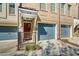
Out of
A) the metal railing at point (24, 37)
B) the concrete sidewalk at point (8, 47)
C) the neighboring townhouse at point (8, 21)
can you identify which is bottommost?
the concrete sidewalk at point (8, 47)

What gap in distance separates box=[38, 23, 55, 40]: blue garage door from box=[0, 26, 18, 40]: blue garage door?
0.30 m

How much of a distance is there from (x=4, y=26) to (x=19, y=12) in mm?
247

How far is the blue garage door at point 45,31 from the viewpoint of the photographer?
2.05 m

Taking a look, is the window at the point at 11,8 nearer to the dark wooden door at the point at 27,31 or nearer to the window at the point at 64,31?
the dark wooden door at the point at 27,31

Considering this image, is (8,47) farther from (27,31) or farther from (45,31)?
(45,31)

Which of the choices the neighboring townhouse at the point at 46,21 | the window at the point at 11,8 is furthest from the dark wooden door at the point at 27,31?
the window at the point at 11,8

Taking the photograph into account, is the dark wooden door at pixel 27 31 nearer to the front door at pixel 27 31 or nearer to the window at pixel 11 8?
the front door at pixel 27 31

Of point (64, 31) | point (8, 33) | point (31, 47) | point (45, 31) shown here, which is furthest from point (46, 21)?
point (8, 33)

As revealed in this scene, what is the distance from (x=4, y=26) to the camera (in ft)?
6.55

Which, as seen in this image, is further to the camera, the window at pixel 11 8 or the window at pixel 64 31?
the window at pixel 64 31

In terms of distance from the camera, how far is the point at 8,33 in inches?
78.5

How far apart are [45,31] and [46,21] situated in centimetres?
13

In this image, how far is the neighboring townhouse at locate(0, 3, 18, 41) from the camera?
6.47ft

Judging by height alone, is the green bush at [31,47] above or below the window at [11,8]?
below
